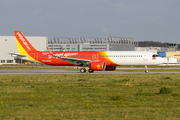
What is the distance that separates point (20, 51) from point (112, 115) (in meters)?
39.8

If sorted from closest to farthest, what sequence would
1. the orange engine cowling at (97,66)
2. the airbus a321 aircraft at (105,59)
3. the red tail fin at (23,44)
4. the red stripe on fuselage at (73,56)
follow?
the orange engine cowling at (97,66) < the airbus a321 aircraft at (105,59) < the red stripe on fuselage at (73,56) < the red tail fin at (23,44)

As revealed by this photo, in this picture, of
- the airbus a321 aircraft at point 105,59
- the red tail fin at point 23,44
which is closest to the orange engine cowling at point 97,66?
the airbus a321 aircraft at point 105,59

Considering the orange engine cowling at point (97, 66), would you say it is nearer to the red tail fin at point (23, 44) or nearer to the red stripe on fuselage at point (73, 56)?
the red stripe on fuselage at point (73, 56)

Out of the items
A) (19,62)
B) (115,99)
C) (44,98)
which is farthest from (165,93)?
(19,62)

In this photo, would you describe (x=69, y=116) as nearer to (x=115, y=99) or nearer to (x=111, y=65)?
(x=115, y=99)

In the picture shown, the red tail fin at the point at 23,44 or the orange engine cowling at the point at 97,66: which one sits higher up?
the red tail fin at the point at 23,44

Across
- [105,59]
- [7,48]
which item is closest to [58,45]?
[7,48]

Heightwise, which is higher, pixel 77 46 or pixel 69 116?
pixel 77 46

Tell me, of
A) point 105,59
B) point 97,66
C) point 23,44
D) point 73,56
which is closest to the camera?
point 97,66

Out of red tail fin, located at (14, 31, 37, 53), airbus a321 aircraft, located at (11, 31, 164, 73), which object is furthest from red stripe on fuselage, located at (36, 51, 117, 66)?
red tail fin, located at (14, 31, 37, 53)

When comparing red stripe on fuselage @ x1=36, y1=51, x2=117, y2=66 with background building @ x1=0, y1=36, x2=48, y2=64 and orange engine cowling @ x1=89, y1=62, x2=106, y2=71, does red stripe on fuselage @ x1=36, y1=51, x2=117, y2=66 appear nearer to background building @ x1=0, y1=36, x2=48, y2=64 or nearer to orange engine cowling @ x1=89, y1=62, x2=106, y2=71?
orange engine cowling @ x1=89, y1=62, x2=106, y2=71

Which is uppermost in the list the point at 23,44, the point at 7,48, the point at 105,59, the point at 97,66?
the point at 7,48

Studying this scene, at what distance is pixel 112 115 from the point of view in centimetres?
1200

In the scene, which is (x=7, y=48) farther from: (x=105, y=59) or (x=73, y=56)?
(x=105, y=59)
